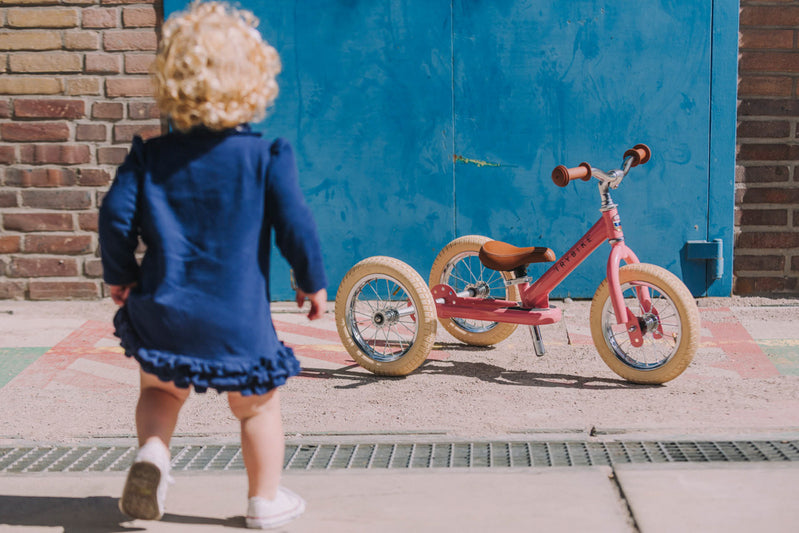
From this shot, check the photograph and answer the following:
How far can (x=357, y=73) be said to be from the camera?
6.49 meters

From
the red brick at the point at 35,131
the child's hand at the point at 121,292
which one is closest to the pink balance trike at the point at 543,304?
the child's hand at the point at 121,292

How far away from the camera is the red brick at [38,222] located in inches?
265

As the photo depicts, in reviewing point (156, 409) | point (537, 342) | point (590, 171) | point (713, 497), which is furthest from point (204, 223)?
point (537, 342)

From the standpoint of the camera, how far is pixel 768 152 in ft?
21.4

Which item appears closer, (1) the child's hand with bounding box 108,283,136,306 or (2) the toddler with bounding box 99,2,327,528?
(2) the toddler with bounding box 99,2,327,528

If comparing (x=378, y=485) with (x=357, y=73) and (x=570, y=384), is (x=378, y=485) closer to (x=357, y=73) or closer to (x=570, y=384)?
(x=570, y=384)

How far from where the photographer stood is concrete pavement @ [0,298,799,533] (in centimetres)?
317

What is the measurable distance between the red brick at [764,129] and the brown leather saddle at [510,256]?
88.0 inches

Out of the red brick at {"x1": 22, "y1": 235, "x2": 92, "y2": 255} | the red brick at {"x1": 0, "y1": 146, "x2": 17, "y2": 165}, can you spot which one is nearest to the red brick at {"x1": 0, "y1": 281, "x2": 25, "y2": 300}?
the red brick at {"x1": 22, "y1": 235, "x2": 92, "y2": 255}

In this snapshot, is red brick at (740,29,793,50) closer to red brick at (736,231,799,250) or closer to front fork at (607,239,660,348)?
red brick at (736,231,799,250)

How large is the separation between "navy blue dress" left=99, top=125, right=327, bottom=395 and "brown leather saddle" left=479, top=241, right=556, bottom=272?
230cm

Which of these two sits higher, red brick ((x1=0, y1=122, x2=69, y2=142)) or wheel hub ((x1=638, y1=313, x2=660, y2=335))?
red brick ((x1=0, y1=122, x2=69, y2=142))

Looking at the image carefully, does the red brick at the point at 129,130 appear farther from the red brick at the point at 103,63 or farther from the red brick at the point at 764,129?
the red brick at the point at 764,129

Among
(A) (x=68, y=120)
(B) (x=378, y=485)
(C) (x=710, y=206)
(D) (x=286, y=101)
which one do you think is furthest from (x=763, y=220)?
(A) (x=68, y=120)
